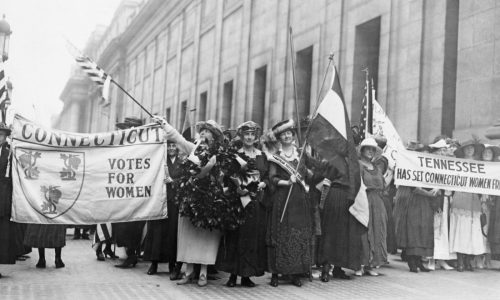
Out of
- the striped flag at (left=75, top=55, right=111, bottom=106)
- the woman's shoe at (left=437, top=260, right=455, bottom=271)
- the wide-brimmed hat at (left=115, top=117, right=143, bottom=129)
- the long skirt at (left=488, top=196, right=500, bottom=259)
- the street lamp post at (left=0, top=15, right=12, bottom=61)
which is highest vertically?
the street lamp post at (left=0, top=15, right=12, bottom=61)

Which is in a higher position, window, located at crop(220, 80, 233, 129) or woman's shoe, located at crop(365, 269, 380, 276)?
window, located at crop(220, 80, 233, 129)

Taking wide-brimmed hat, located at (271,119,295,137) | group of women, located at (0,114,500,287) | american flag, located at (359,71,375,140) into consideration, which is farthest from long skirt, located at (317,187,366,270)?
american flag, located at (359,71,375,140)

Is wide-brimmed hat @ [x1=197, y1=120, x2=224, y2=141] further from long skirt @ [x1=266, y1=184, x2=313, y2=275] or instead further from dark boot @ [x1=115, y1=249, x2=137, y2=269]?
dark boot @ [x1=115, y1=249, x2=137, y2=269]

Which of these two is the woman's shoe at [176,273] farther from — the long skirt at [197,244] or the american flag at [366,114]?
the american flag at [366,114]

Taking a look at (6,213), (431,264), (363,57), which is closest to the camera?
(6,213)

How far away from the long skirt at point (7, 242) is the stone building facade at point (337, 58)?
3631 mm

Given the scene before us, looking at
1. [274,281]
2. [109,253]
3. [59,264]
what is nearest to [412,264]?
[274,281]

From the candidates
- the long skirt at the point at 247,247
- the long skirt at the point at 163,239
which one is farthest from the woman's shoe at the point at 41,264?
the long skirt at the point at 247,247

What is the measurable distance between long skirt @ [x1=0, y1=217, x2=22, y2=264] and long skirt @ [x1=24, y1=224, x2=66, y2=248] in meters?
0.58

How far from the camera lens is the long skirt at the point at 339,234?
27.7ft

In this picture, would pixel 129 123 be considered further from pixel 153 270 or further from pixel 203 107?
pixel 203 107

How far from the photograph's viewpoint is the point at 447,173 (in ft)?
31.7

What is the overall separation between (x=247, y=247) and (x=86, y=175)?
7.36 ft

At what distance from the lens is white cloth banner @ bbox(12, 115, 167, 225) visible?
25.8ft
